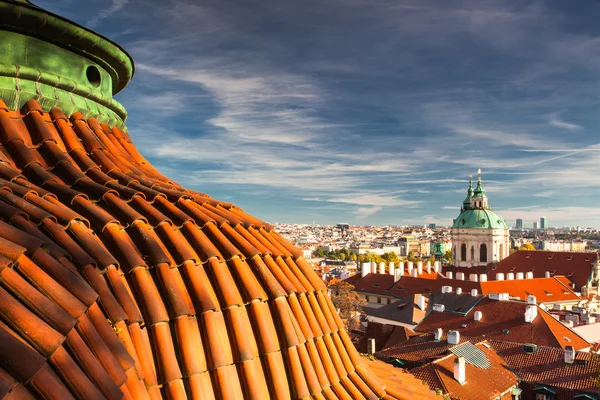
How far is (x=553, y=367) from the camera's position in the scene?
76.5 feet

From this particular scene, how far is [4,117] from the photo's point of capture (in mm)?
3871

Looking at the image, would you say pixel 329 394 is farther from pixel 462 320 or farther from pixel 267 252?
pixel 462 320

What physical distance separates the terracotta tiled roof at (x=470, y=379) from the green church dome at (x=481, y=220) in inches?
2650

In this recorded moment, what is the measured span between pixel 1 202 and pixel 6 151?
109cm

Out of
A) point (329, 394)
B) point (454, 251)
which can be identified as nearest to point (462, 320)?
point (329, 394)

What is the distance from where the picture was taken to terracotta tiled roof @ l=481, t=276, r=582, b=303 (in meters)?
52.8

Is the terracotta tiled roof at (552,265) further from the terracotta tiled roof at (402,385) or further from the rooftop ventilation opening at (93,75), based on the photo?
the rooftop ventilation opening at (93,75)

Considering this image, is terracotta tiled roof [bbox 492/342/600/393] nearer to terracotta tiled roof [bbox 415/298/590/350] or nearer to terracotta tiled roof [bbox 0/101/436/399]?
terracotta tiled roof [bbox 415/298/590/350]

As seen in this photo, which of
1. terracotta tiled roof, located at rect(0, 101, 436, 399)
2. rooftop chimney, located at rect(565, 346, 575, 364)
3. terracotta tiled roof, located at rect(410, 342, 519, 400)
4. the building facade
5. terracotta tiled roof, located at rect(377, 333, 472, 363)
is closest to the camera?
terracotta tiled roof, located at rect(0, 101, 436, 399)

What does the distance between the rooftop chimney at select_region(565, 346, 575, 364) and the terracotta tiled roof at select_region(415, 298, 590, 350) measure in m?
4.93

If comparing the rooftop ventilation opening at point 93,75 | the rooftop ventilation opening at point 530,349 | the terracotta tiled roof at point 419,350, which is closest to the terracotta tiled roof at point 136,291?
the rooftop ventilation opening at point 93,75

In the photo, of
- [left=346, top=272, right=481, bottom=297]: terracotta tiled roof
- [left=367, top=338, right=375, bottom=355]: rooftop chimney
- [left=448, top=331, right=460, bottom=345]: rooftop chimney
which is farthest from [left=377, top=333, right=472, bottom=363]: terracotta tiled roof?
[left=346, top=272, right=481, bottom=297]: terracotta tiled roof

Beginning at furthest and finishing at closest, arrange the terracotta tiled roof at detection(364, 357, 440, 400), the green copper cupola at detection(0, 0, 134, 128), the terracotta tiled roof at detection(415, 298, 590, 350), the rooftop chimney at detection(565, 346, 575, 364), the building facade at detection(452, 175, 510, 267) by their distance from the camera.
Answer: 1. the building facade at detection(452, 175, 510, 267)
2. the terracotta tiled roof at detection(415, 298, 590, 350)
3. the rooftop chimney at detection(565, 346, 575, 364)
4. the terracotta tiled roof at detection(364, 357, 440, 400)
5. the green copper cupola at detection(0, 0, 134, 128)

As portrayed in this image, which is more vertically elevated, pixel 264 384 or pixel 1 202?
pixel 1 202
